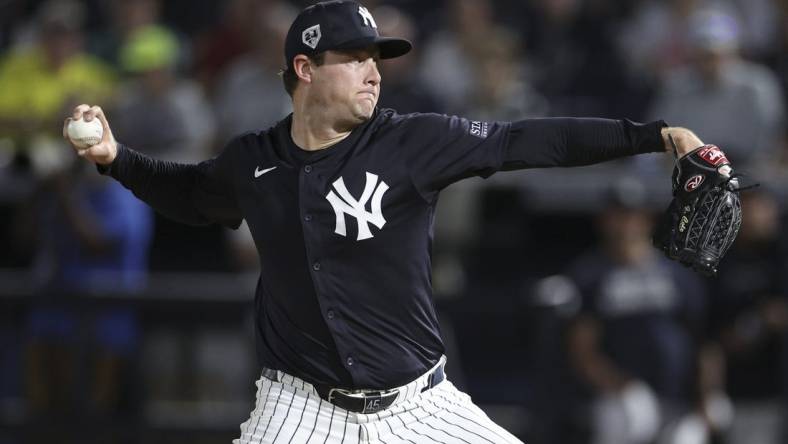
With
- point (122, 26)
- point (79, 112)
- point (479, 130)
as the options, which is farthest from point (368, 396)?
point (122, 26)

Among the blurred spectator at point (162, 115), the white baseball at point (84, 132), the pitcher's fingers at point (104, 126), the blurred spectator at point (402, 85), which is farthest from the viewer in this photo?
the blurred spectator at point (162, 115)

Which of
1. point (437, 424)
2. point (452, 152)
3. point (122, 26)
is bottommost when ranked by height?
point (437, 424)

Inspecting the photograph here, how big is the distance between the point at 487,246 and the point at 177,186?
463 cm

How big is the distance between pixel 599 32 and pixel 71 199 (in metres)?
3.66

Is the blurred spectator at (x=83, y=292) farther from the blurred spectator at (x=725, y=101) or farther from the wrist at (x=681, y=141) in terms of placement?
the wrist at (x=681, y=141)

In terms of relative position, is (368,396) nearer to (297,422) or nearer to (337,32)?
(297,422)

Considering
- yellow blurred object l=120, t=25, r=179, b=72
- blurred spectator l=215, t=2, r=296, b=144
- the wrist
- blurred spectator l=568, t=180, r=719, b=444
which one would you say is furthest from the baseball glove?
yellow blurred object l=120, t=25, r=179, b=72

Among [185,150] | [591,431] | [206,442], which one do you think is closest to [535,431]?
[591,431]

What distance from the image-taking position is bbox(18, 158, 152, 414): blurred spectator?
7.95 meters

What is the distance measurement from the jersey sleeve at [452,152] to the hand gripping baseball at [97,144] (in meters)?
0.97

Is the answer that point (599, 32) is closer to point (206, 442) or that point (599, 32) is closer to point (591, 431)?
point (591, 431)

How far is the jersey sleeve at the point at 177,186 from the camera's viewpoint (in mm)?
4410

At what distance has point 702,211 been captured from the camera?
3.96 m

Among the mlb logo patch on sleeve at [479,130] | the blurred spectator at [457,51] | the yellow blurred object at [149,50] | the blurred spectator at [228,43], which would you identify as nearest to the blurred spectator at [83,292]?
the yellow blurred object at [149,50]
